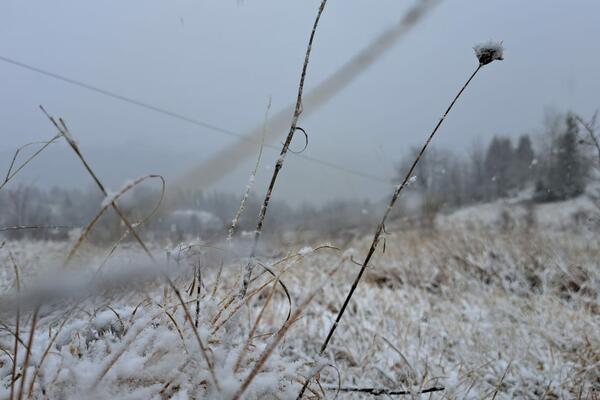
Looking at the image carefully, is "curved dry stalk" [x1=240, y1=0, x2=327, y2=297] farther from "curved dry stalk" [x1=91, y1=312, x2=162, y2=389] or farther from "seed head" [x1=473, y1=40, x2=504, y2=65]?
"seed head" [x1=473, y1=40, x2=504, y2=65]

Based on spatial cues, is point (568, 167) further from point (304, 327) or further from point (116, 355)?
point (116, 355)

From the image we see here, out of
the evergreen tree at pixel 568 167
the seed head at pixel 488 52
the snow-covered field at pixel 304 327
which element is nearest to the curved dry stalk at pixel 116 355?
the snow-covered field at pixel 304 327

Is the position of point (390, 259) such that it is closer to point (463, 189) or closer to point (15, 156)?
point (15, 156)

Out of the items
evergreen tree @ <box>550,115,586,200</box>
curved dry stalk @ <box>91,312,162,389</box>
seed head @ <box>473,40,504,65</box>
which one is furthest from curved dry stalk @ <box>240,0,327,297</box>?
evergreen tree @ <box>550,115,586,200</box>

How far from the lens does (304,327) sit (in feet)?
7.39

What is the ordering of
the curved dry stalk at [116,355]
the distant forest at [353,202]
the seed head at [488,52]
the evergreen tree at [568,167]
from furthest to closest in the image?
1. the evergreen tree at [568,167]
2. the distant forest at [353,202]
3. the seed head at [488,52]
4. the curved dry stalk at [116,355]

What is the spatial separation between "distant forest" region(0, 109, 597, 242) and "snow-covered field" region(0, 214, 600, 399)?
0.62 ft

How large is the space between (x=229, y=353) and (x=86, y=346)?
0.32m

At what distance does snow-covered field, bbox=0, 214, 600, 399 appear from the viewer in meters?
0.67

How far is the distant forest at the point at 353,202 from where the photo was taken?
2.06m

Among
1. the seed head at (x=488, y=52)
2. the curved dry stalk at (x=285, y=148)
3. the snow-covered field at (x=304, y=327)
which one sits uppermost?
the seed head at (x=488, y=52)

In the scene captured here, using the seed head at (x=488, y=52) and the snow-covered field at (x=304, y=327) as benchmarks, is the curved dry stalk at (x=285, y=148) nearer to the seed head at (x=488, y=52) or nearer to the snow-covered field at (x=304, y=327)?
the snow-covered field at (x=304, y=327)

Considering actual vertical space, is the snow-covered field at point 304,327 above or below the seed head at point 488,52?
below

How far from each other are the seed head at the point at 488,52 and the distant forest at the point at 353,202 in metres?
0.62
